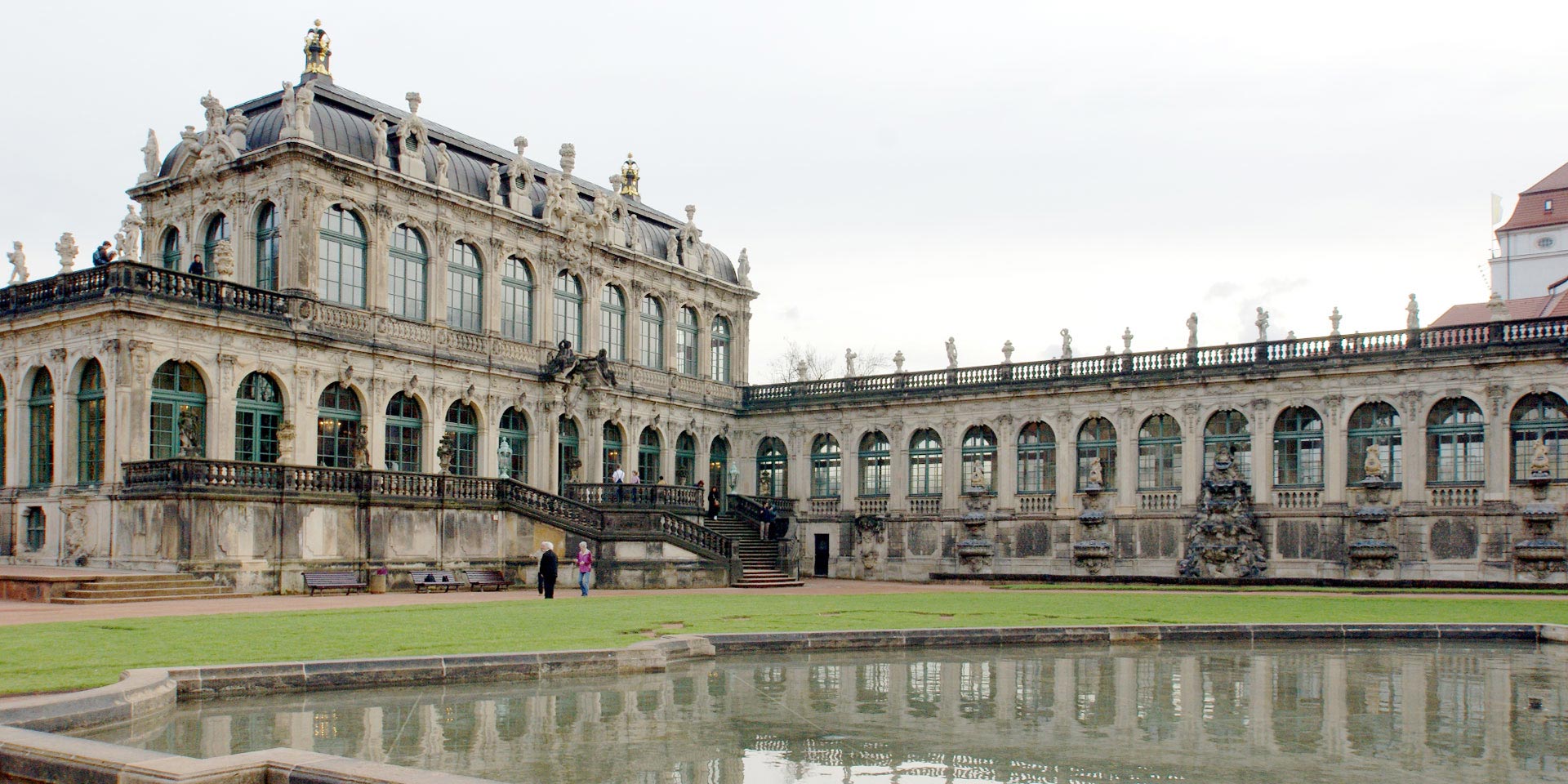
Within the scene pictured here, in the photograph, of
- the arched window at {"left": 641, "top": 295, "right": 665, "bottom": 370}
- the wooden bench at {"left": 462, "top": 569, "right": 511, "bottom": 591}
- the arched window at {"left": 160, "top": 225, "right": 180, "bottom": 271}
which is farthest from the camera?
the arched window at {"left": 641, "top": 295, "right": 665, "bottom": 370}

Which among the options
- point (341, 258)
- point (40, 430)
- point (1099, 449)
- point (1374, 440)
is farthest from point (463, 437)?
point (1374, 440)

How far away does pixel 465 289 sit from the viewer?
137ft

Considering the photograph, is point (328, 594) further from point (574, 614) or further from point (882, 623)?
point (882, 623)

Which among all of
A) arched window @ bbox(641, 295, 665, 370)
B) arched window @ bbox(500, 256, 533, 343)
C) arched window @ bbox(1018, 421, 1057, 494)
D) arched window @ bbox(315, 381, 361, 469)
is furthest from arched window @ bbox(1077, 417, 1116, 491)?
arched window @ bbox(315, 381, 361, 469)

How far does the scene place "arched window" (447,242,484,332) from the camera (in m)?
41.3

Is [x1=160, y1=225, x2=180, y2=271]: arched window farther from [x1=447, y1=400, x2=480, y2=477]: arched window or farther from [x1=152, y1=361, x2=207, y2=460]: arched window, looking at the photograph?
[x1=447, y1=400, x2=480, y2=477]: arched window

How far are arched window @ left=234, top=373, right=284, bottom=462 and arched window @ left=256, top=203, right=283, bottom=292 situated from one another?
317cm

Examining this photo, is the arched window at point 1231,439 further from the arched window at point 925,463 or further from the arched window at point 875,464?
the arched window at point 875,464

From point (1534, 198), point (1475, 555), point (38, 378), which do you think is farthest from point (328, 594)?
point (1534, 198)

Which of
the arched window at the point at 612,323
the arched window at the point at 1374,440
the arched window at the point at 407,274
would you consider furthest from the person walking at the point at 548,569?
the arched window at the point at 1374,440

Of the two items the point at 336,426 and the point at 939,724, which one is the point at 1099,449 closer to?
the point at 336,426

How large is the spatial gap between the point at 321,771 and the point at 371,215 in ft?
104

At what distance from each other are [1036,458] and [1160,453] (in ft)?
14.3

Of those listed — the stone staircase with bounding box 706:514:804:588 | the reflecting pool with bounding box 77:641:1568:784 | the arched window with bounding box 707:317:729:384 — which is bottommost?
the stone staircase with bounding box 706:514:804:588
